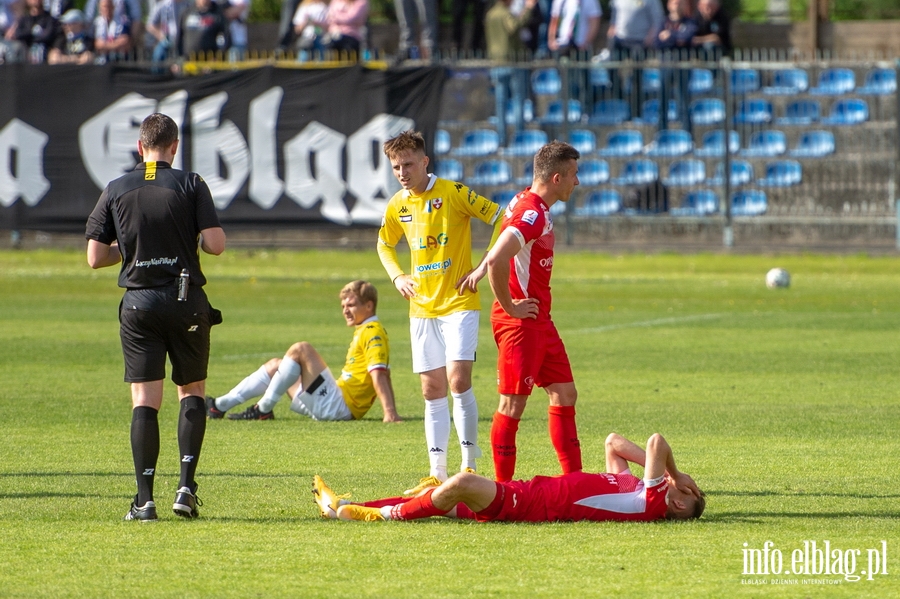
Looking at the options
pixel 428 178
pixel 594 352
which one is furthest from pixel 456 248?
pixel 594 352

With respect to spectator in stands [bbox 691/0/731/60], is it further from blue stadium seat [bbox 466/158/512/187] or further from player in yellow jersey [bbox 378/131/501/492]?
player in yellow jersey [bbox 378/131/501/492]

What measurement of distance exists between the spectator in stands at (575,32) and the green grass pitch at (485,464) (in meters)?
7.40

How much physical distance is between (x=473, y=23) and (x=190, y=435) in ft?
75.2

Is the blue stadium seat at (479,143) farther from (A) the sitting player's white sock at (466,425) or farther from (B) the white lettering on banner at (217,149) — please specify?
(A) the sitting player's white sock at (466,425)

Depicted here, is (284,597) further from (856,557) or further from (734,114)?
(734,114)

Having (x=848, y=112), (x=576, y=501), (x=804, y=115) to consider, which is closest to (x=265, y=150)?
(x=804, y=115)

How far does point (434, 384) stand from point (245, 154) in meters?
18.0

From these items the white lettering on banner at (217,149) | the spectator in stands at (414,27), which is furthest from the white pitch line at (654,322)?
the spectator in stands at (414,27)

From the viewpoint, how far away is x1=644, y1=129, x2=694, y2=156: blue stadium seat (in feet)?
84.1

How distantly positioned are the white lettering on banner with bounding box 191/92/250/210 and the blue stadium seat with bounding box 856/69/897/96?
451 inches

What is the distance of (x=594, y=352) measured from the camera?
49.1ft

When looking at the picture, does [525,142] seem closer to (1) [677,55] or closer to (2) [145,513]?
(1) [677,55]

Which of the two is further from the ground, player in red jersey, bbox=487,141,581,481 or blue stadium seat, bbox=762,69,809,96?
blue stadium seat, bbox=762,69,809,96

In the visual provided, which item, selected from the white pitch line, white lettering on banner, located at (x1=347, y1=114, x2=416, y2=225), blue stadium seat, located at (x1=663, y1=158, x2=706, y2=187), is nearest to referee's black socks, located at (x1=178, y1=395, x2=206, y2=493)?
the white pitch line
